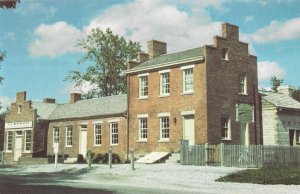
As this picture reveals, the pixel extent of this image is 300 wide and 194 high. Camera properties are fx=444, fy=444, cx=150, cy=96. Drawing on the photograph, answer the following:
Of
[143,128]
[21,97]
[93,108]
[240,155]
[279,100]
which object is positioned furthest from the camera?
[21,97]

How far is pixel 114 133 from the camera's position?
114ft

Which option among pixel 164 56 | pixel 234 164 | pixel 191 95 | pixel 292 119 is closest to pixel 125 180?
pixel 234 164

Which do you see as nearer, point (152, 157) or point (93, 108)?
point (152, 157)

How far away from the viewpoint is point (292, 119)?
113 ft

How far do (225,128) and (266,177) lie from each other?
39.6 ft

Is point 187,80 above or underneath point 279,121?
above

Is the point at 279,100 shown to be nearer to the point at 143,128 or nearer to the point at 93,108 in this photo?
the point at 143,128

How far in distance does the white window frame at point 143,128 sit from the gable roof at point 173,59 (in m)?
3.81

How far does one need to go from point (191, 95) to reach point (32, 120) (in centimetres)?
1784

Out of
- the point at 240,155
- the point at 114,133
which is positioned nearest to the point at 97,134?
the point at 114,133

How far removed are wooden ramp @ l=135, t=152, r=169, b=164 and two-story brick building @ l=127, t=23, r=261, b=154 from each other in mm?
778

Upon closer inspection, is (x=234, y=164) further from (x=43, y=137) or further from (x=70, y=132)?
(x=43, y=137)

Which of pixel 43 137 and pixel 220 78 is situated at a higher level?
pixel 220 78

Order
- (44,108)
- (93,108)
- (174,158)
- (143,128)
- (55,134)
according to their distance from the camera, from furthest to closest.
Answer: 1. (44,108)
2. (55,134)
3. (93,108)
4. (143,128)
5. (174,158)
